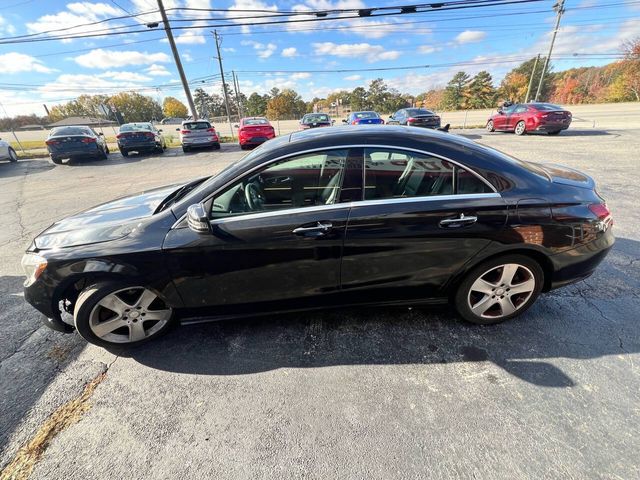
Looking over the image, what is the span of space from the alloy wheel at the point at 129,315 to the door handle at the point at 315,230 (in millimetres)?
1240

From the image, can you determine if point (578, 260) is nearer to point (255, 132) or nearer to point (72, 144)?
point (255, 132)

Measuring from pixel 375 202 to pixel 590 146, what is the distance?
42.0 ft

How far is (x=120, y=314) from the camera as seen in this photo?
228 centimetres

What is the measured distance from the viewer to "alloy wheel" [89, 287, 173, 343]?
2.24 metres

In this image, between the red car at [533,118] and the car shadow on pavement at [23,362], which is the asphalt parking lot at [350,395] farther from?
the red car at [533,118]

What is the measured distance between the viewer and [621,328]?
2412mm

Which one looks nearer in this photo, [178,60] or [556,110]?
[556,110]

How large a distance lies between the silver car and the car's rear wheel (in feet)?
43.3

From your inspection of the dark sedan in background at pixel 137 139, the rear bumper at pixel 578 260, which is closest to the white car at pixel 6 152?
the dark sedan in background at pixel 137 139

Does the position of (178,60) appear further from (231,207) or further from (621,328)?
(621,328)

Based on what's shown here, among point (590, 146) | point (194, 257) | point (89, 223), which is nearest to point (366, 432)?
point (194, 257)

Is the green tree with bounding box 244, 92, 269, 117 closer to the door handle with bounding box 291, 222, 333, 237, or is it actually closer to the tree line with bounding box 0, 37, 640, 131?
the tree line with bounding box 0, 37, 640, 131

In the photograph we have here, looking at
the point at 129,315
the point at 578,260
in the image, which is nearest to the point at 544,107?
the point at 578,260

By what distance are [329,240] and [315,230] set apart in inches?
5.0
